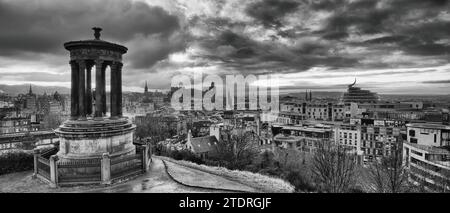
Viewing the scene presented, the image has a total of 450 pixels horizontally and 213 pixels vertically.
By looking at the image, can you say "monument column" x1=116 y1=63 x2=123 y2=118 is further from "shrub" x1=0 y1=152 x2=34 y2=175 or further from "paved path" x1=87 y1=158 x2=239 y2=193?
"shrub" x1=0 y1=152 x2=34 y2=175

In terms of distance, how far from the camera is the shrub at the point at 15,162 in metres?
15.4

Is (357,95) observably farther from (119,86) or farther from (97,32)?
(97,32)

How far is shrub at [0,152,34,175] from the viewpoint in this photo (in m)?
15.4

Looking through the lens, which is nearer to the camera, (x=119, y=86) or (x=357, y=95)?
(x=119, y=86)

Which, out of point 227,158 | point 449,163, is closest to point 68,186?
point 227,158

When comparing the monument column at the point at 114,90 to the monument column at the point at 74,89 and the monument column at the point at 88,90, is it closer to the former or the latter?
the monument column at the point at 88,90

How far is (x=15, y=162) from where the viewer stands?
15719 mm

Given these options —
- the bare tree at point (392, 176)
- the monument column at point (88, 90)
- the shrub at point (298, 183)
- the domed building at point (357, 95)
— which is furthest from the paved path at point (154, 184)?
the domed building at point (357, 95)

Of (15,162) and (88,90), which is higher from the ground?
(88,90)

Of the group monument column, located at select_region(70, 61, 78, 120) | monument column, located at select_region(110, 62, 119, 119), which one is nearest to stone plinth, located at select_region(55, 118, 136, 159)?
monument column, located at select_region(70, 61, 78, 120)

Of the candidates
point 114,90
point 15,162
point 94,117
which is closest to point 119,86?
point 114,90

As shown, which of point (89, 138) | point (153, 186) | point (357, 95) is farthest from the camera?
point (357, 95)
